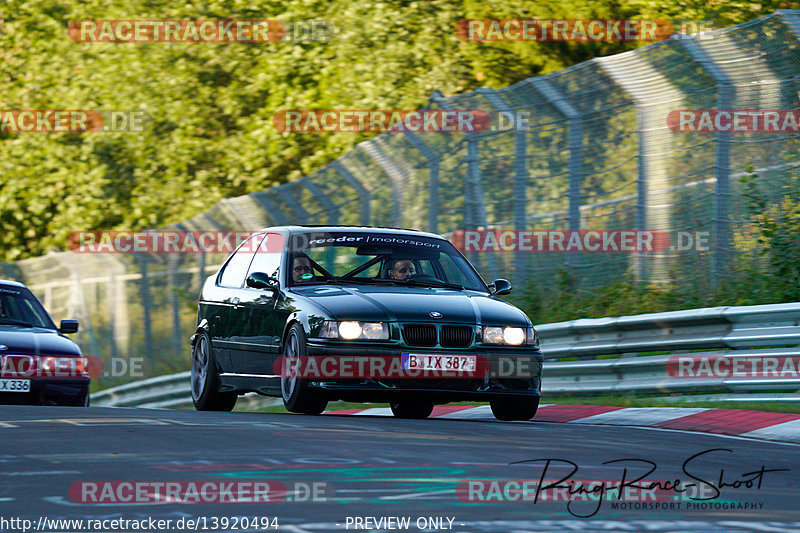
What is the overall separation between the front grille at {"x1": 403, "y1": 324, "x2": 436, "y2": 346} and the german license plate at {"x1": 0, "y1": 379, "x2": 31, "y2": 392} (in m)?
4.42

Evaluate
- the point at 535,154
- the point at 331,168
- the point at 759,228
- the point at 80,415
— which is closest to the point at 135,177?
the point at 331,168

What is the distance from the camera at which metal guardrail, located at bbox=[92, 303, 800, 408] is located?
38.0 ft

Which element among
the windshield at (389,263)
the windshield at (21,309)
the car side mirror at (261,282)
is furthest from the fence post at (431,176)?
the car side mirror at (261,282)

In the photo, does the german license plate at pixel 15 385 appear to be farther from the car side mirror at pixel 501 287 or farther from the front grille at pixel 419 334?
the front grille at pixel 419 334

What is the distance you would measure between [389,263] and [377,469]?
5.19 metres

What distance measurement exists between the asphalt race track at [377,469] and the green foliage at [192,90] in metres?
18.2

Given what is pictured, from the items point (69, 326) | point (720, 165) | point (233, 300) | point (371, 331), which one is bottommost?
point (69, 326)

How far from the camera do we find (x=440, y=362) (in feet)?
36.0

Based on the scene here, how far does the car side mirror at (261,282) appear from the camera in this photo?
12.0 metres

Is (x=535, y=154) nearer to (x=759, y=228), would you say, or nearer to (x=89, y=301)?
(x=759, y=228)

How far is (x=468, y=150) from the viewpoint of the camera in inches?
698

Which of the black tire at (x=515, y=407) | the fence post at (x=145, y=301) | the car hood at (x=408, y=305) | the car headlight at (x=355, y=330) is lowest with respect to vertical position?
the fence post at (x=145, y=301)

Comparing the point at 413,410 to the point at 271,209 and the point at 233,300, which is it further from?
the point at 271,209

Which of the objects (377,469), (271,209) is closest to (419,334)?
(377,469)
